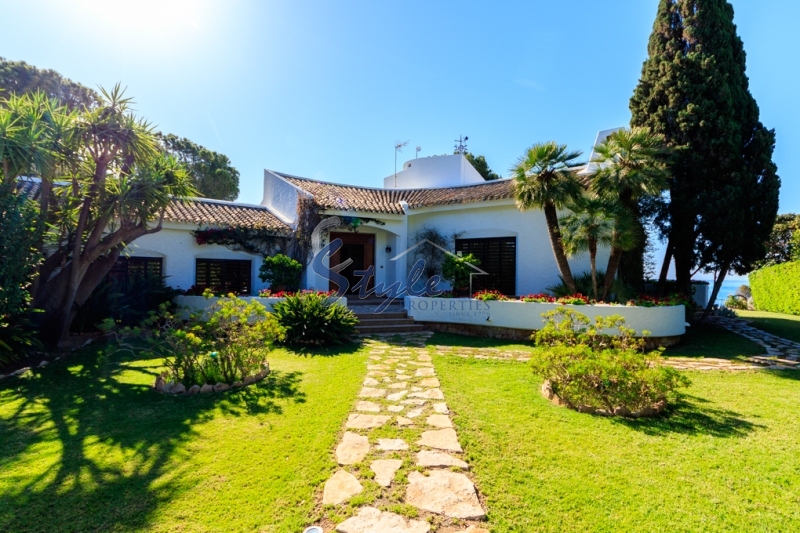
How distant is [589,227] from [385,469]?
9776mm

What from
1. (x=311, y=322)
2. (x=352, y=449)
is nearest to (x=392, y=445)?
(x=352, y=449)

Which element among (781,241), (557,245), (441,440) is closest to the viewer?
(441,440)

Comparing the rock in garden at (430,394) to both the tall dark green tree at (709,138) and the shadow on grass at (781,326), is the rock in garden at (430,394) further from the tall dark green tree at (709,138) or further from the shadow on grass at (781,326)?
the shadow on grass at (781,326)

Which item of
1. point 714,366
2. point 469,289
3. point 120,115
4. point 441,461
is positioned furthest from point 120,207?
point 714,366

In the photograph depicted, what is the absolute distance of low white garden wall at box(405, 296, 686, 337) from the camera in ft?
34.2

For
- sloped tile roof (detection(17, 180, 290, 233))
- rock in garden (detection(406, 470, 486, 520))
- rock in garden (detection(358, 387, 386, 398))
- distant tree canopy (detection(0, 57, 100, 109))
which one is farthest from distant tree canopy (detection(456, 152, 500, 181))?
rock in garden (detection(406, 470, 486, 520))

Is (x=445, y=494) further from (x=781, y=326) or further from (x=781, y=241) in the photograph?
(x=781, y=241)

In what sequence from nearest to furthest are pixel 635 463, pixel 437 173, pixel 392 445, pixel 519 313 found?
pixel 635 463
pixel 392 445
pixel 519 313
pixel 437 173

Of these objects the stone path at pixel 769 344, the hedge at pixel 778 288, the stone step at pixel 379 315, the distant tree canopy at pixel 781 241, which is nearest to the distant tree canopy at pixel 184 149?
the stone step at pixel 379 315

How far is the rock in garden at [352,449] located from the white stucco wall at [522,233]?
11929 millimetres

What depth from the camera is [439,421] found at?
5008 mm

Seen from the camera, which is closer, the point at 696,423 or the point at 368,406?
the point at 696,423

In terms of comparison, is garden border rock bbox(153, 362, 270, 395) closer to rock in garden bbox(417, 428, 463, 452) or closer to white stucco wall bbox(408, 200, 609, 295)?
rock in garden bbox(417, 428, 463, 452)

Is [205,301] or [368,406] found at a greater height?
[205,301]
